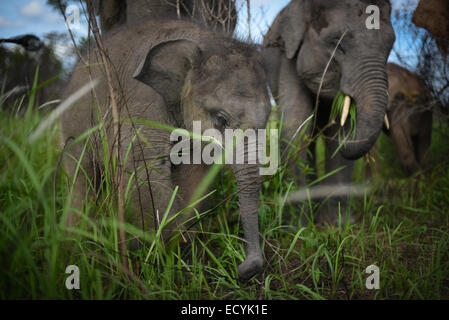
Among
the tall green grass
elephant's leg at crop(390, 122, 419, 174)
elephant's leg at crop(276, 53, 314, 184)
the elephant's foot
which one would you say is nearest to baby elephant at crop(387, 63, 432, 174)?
elephant's leg at crop(390, 122, 419, 174)

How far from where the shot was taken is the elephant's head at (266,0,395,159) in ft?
A: 8.63

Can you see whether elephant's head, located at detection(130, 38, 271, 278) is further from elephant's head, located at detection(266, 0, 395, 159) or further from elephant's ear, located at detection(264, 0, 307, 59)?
elephant's ear, located at detection(264, 0, 307, 59)

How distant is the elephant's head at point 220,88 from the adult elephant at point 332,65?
72 cm

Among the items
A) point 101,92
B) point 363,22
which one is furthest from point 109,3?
point 363,22

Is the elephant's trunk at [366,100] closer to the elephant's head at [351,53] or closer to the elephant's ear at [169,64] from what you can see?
the elephant's head at [351,53]

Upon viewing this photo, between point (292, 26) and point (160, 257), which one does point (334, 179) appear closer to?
point (292, 26)

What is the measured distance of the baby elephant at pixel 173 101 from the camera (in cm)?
181

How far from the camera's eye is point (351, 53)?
276 cm

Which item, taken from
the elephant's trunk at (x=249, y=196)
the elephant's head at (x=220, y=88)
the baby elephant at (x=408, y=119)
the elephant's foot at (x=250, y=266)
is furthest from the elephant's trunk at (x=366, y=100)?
the baby elephant at (x=408, y=119)

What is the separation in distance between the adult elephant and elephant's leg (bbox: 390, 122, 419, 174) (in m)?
1.12

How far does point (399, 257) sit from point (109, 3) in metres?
3.13

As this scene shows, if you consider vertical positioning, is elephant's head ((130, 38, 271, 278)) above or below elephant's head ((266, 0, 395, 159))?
below
